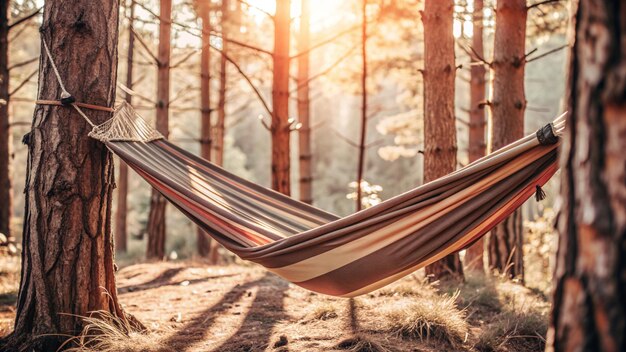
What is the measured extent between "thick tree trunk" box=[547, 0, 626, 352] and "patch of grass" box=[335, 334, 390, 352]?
1.08 m

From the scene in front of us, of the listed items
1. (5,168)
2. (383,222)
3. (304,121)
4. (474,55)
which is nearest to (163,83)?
(5,168)

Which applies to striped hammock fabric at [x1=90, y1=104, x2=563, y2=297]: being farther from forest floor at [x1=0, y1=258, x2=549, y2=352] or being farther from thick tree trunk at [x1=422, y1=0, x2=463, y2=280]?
thick tree trunk at [x1=422, y1=0, x2=463, y2=280]

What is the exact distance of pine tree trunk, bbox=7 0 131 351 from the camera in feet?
6.99

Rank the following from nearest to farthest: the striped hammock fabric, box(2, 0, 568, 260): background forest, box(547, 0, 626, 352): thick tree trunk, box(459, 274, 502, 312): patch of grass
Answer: box(547, 0, 626, 352): thick tree trunk
the striped hammock fabric
box(459, 274, 502, 312): patch of grass
box(2, 0, 568, 260): background forest

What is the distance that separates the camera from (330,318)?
95.8 inches

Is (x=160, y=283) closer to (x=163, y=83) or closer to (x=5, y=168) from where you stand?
(x=163, y=83)

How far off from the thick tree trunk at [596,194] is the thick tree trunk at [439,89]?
217cm

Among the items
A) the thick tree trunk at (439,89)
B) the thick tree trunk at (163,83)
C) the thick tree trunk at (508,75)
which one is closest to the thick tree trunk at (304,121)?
the thick tree trunk at (163,83)

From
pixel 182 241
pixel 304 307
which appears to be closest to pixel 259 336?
pixel 304 307

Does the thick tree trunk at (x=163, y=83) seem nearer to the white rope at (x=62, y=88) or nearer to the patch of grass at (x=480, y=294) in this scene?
the white rope at (x=62, y=88)

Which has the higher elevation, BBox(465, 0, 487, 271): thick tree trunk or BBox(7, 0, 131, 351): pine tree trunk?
BBox(465, 0, 487, 271): thick tree trunk

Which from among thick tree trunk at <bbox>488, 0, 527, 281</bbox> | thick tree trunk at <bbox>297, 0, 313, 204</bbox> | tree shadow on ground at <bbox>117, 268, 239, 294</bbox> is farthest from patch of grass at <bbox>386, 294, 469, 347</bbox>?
thick tree trunk at <bbox>297, 0, 313, 204</bbox>

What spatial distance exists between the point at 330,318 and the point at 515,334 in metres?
0.85

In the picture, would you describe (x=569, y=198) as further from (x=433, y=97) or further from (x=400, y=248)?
(x=433, y=97)
